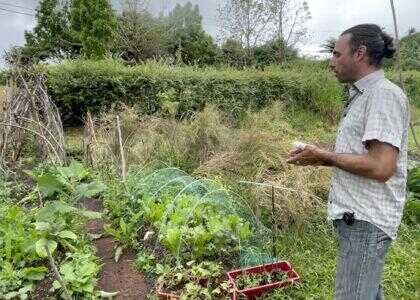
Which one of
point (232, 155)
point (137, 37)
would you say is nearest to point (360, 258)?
point (232, 155)

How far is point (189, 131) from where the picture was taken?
6672 mm

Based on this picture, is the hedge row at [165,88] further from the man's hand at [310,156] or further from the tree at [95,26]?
the man's hand at [310,156]

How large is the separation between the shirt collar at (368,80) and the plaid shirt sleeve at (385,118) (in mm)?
85

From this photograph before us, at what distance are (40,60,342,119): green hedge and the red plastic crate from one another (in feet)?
27.8

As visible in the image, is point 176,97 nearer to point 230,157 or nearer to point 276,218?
point 230,157

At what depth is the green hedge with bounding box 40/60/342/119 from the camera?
12016 millimetres

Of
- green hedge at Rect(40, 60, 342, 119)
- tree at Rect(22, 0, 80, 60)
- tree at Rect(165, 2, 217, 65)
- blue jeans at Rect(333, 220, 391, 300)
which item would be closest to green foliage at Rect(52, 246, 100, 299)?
blue jeans at Rect(333, 220, 391, 300)

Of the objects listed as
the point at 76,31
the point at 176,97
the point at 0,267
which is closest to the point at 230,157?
the point at 0,267

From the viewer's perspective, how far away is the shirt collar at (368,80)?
2.09m

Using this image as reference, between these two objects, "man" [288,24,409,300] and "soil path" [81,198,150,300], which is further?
"soil path" [81,198,150,300]

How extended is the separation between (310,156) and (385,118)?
1.22ft

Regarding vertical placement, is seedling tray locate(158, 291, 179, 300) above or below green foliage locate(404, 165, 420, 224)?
below

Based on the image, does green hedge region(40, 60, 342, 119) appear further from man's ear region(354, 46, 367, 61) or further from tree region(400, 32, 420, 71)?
man's ear region(354, 46, 367, 61)

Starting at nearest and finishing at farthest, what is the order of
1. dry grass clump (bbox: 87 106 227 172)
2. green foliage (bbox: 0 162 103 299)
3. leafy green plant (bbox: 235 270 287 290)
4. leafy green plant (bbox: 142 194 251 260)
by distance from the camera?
green foliage (bbox: 0 162 103 299) < leafy green plant (bbox: 235 270 287 290) < leafy green plant (bbox: 142 194 251 260) < dry grass clump (bbox: 87 106 227 172)
